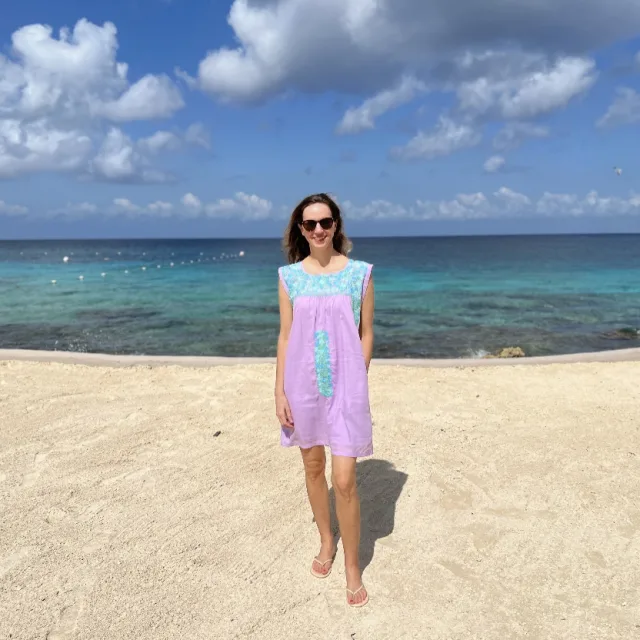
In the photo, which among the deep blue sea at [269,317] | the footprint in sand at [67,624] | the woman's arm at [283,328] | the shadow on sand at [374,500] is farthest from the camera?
the deep blue sea at [269,317]

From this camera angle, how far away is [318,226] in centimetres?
323

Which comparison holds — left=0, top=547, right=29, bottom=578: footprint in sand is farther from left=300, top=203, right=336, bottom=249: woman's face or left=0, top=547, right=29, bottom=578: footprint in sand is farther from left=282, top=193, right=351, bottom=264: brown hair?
left=300, top=203, right=336, bottom=249: woman's face

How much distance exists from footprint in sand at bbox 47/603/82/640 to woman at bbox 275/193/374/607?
1.57 metres

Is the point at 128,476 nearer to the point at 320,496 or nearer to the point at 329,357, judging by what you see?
the point at 320,496

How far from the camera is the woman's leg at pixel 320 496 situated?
344 cm

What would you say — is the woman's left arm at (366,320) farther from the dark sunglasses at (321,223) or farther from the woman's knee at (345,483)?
the woman's knee at (345,483)

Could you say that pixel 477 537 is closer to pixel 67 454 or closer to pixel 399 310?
pixel 67 454

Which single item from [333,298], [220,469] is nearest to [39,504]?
[220,469]

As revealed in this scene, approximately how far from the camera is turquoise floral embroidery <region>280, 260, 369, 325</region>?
321 centimetres

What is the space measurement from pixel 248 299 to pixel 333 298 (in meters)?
22.0

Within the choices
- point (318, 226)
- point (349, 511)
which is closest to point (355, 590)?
point (349, 511)

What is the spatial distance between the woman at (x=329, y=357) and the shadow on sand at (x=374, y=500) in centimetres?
64

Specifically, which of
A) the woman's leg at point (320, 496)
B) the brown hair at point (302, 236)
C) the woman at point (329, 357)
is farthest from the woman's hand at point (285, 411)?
the brown hair at point (302, 236)

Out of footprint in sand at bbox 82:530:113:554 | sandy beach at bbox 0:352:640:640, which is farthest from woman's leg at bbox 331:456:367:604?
footprint in sand at bbox 82:530:113:554
